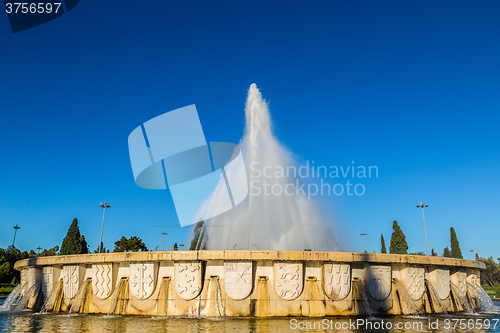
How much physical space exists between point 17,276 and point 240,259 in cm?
4594

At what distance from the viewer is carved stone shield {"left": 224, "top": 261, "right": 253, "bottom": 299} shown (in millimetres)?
9734

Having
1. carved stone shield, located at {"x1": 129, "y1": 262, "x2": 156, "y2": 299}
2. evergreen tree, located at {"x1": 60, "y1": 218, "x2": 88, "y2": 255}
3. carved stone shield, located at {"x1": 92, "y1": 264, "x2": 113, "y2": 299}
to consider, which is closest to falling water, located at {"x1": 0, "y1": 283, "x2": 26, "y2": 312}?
carved stone shield, located at {"x1": 92, "y1": 264, "x2": 113, "y2": 299}

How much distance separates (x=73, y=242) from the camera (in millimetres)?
48344

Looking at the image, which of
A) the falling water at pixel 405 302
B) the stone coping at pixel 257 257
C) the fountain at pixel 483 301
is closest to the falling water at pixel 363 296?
the stone coping at pixel 257 257

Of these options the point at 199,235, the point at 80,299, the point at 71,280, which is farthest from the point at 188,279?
the point at 199,235

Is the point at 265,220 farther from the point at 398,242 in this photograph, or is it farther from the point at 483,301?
the point at 398,242

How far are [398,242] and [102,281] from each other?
52878mm

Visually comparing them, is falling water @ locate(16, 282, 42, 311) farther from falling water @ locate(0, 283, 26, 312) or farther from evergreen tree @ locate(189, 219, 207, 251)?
evergreen tree @ locate(189, 219, 207, 251)

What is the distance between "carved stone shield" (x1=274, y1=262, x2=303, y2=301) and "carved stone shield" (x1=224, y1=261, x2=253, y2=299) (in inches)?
30.9

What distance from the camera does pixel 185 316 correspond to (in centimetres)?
973

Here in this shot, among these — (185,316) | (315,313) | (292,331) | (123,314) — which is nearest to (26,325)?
(123,314)

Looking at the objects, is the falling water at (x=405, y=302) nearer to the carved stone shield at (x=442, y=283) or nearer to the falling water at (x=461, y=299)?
the carved stone shield at (x=442, y=283)

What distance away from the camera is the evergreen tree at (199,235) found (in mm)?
18850

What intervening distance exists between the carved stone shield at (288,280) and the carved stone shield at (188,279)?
2.23 meters
